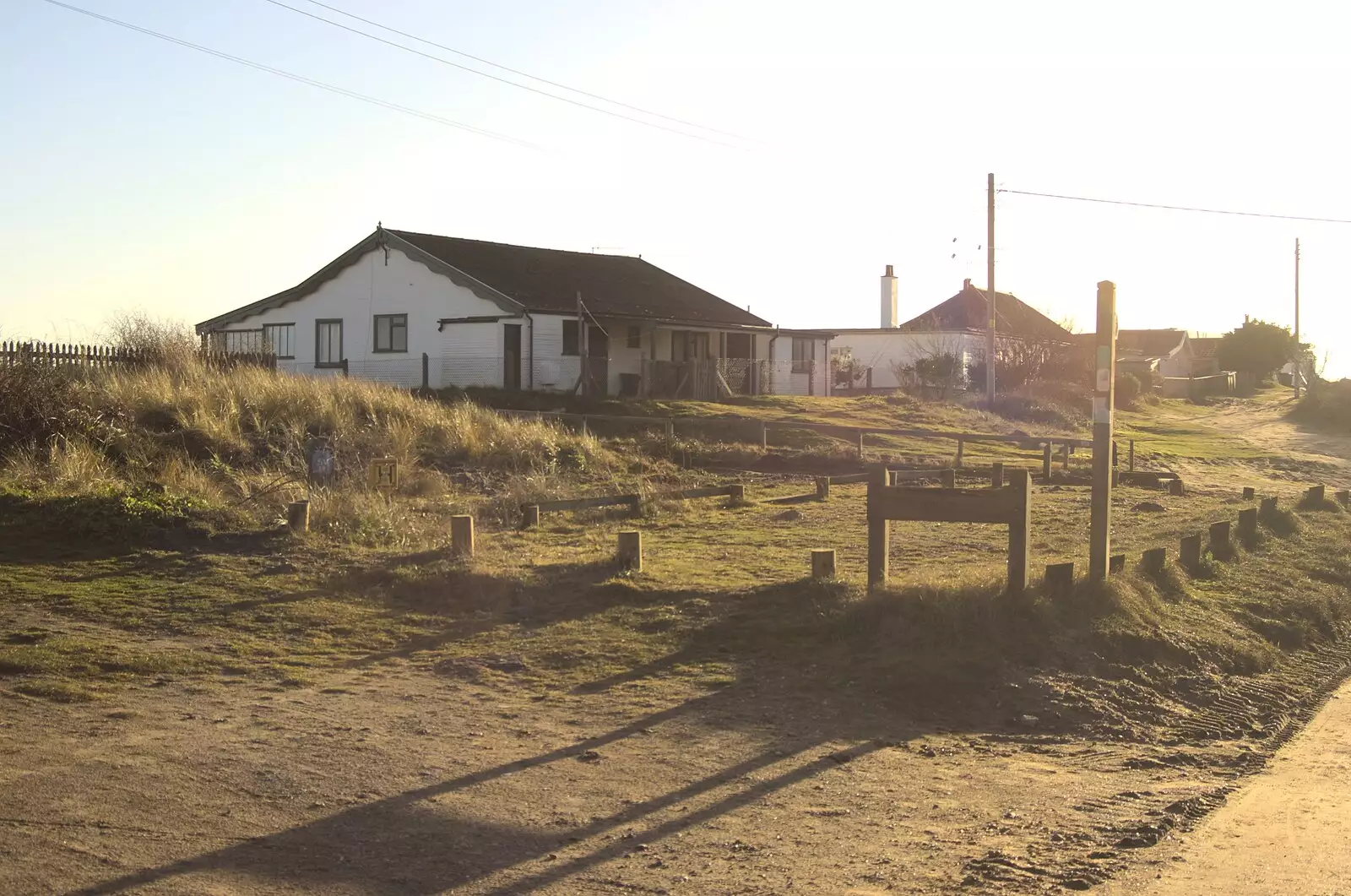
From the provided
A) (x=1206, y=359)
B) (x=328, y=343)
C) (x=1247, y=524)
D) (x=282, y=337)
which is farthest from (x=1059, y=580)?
(x=1206, y=359)

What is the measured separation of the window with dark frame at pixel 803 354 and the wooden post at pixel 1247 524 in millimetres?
34044

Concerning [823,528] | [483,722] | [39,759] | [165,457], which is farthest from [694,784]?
[165,457]

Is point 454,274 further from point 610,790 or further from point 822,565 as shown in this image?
point 610,790

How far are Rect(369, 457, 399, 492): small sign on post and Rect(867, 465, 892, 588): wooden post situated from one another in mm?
7007

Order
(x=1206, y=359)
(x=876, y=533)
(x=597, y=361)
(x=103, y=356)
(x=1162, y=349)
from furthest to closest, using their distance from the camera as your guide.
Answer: (x=1206, y=359)
(x=1162, y=349)
(x=597, y=361)
(x=103, y=356)
(x=876, y=533)

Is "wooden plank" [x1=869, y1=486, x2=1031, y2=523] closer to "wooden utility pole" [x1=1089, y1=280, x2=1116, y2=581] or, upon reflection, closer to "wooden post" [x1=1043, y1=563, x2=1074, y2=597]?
"wooden post" [x1=1043, y1=563, x2=1074, y2=597]

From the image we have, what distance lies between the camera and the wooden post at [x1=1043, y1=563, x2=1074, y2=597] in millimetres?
9352

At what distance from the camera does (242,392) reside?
20688 mm

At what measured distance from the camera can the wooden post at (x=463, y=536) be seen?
11.4 meters

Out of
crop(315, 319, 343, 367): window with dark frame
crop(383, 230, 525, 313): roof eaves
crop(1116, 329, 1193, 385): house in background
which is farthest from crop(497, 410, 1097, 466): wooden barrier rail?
crop(1116, 329, 1193, 385): house in background

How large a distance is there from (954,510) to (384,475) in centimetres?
795

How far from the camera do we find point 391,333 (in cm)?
4109

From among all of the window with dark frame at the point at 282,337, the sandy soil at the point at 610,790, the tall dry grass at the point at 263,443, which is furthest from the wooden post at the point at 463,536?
the window with dark frame at the point at 282,337

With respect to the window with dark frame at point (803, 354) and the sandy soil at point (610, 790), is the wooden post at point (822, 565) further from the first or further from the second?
the window with dark frame at point (803, 354)
